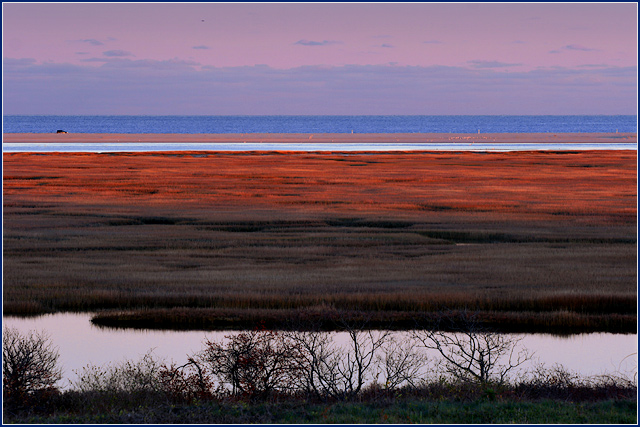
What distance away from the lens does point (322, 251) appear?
1276 inches

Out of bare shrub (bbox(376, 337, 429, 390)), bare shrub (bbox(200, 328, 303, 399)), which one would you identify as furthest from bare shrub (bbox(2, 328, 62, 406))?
bare shrub (bbox(376, 337, 429, 390))

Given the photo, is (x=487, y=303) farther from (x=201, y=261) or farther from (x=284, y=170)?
(x=284, y=170)

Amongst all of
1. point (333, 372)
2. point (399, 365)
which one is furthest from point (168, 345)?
point (399, 365)

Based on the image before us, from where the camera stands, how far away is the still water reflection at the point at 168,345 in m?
18.4

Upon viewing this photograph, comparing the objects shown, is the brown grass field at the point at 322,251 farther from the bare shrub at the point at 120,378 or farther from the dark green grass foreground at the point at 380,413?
the dark green grass foreground at the point at 380,413

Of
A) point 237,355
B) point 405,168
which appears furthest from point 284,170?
point 237,355

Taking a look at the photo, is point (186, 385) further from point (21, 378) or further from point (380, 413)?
point (380, 413)

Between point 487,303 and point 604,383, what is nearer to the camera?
point 604,383

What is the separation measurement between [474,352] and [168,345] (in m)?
7.37

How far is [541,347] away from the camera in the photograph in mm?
19922

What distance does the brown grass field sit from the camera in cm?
2300

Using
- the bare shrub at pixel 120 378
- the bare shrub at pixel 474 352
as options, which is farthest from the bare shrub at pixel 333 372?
the bare shrub at pixel 120 378

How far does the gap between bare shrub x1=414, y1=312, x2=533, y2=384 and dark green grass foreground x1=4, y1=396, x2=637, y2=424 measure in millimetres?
2396

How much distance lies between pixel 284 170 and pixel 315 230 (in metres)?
43.5
